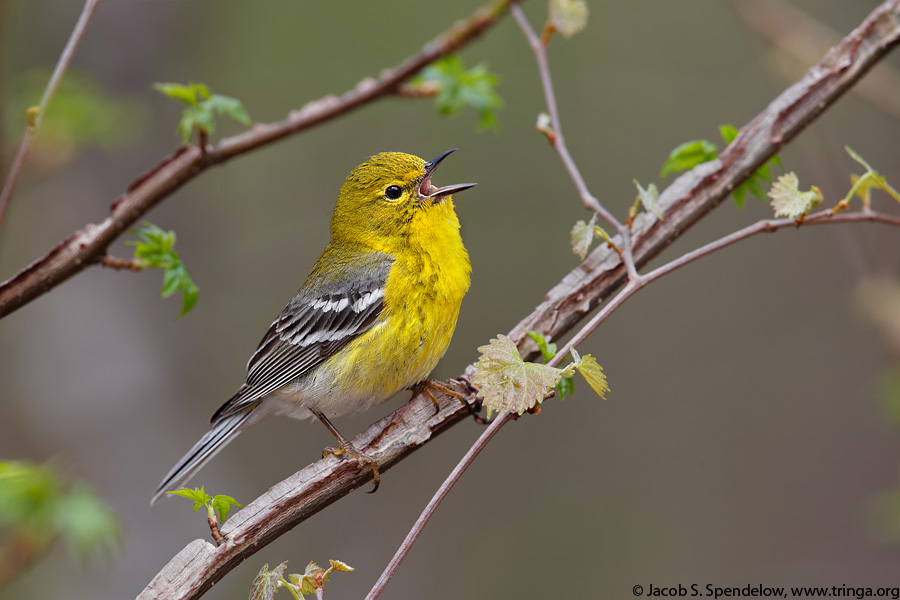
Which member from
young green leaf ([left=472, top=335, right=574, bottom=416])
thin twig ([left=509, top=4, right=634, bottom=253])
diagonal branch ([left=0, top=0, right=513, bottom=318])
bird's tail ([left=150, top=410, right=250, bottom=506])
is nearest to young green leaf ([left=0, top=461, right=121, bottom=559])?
bird's tail ([left=150, top=410, right=250, bottom=506])

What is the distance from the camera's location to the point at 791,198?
113 inches

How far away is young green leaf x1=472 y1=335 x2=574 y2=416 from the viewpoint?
2400 millimetres

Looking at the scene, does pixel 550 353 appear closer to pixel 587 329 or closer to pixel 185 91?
pixel 587 329

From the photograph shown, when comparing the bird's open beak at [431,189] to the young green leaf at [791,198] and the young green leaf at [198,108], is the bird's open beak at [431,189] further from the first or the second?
the young green leaf at [791,198]

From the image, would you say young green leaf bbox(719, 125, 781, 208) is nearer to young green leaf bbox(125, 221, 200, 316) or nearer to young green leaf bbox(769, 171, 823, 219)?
young green leaf bbox(769, 171, 823, 219)

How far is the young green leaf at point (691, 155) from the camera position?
3.54 metres

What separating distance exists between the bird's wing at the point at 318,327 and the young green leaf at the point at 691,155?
1.53m

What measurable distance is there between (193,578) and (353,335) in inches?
65.2

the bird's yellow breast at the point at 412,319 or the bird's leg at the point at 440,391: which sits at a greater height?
the bird's yellow breast at the point at 412,319

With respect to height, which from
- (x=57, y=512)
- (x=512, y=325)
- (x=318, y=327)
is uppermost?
(x=512, y=325)

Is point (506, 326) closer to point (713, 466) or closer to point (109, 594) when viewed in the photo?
point (713, 466)

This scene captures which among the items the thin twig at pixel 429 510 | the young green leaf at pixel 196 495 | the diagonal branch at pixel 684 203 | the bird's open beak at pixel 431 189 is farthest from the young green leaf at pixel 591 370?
the bird's open beak at pixel 431 189

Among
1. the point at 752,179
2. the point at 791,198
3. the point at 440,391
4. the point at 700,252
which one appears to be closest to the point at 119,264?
the point at 440,391

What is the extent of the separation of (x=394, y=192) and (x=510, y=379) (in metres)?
2.15
